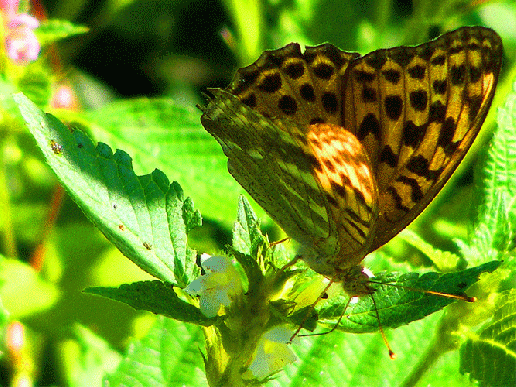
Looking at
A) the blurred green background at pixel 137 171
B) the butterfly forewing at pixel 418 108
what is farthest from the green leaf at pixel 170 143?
the butterfly forewing at pixel 418 108

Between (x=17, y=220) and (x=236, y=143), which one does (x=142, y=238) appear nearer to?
(x=236, y=143)

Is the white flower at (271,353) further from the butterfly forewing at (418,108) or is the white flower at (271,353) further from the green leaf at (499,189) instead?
the green leaf at (499,189)

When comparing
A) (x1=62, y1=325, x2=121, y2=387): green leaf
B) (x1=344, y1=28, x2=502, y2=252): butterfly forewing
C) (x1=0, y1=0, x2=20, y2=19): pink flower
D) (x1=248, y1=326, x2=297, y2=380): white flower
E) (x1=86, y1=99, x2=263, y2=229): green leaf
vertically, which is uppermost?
(x1=0, y1=0, x2=20, y2=19): pink flower

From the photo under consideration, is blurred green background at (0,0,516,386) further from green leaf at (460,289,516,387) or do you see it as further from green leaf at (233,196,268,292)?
green leaf at (460,289,516,387)

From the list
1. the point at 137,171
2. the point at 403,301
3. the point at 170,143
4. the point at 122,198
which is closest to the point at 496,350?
the point at 403,301

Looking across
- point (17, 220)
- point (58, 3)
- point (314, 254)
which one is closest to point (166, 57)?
point (58, 3)

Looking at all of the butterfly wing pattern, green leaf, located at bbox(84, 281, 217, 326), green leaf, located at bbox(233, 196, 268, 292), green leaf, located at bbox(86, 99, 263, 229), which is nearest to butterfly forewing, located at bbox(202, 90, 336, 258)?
the butterfly wing pattern
